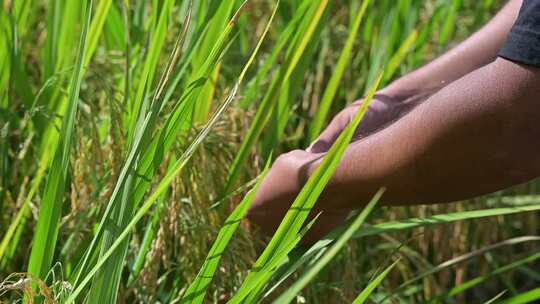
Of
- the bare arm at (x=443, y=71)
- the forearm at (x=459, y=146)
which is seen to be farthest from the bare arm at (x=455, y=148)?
the bare arm at (x=443, y=71)

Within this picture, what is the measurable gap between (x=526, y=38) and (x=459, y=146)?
126 mm

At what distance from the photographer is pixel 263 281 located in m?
1.07

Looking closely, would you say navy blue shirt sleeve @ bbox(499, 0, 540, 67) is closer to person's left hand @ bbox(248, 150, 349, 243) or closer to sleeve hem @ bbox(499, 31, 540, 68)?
sleeve hem @ bbox(499, 31, 540, 68)

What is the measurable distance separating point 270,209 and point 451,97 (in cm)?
29

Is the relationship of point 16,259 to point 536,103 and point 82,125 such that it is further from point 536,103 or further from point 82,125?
point 536,103

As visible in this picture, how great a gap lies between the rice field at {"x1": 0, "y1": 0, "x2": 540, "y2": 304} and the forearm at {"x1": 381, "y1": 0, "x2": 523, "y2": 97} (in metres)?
0.08

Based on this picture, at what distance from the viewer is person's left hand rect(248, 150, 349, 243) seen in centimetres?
118

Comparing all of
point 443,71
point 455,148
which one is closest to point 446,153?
point 455,148

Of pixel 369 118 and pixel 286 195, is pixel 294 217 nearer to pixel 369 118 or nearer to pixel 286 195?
pixel 286 195

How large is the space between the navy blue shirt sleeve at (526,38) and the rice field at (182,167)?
13 cm

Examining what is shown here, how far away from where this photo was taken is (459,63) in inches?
56.0

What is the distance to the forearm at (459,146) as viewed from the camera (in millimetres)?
1034

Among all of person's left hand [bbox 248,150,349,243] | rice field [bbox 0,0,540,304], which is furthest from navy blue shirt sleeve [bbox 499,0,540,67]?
person's left hand [bbox 248,150,349,243]

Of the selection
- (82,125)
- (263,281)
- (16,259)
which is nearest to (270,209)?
(263,281)
